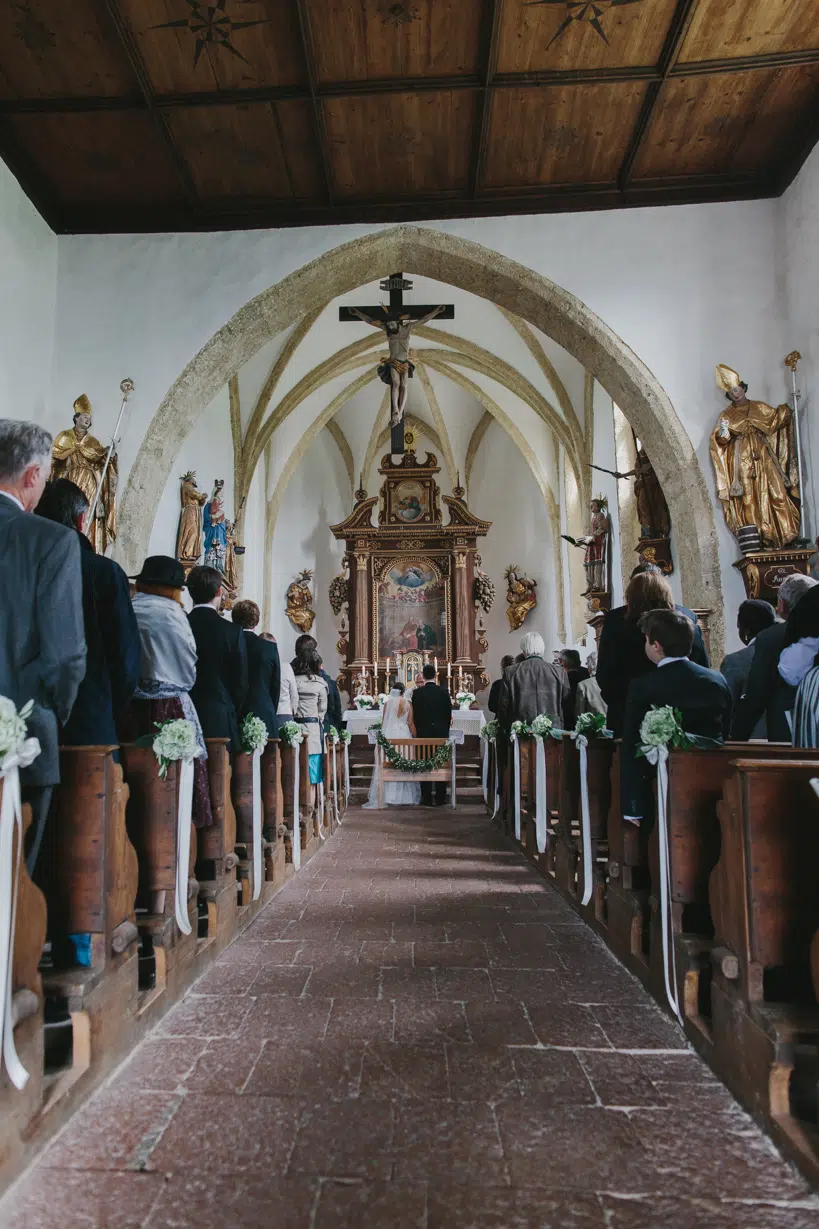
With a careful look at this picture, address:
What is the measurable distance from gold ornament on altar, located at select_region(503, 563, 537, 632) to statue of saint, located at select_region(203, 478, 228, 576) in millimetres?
6688

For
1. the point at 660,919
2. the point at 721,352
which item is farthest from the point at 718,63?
the point at 660,919

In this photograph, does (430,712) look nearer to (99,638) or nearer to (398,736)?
(398,736)

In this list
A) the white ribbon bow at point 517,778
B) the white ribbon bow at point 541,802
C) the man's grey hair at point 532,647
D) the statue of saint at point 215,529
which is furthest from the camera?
the statue of saint at point 215,529

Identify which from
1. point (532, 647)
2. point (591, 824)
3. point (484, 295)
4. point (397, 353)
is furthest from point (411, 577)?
point (591, 824)

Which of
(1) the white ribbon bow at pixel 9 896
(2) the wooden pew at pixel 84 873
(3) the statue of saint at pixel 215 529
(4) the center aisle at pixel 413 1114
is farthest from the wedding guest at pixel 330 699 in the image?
(1) the white ribbon bow at pixel 9 896

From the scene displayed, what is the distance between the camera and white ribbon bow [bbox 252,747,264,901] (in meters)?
3.89

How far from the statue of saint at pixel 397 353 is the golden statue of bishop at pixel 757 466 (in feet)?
10.8

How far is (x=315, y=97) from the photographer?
6406 mm

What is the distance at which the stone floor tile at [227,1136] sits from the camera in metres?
1.70

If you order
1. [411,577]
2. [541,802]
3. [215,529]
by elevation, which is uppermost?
[411,577]

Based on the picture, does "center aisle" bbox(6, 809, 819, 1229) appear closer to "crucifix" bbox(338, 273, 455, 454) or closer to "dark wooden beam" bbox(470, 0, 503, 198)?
"dark wooden beam" bbox(470, 0, 503, 198)

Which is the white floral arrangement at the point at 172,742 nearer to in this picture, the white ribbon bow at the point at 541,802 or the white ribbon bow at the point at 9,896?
the white ribbon bow at the point at 9,896

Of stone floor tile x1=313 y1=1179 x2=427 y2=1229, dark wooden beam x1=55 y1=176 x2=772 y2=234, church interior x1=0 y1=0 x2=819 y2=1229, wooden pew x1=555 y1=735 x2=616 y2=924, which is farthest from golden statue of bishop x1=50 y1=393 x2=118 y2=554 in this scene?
stone floor tile x1=313 y1=1179 x2=427 y2=1229

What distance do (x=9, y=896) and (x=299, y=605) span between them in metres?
14.2
